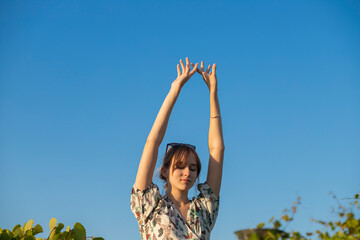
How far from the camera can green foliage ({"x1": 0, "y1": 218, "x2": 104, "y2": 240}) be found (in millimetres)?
4359

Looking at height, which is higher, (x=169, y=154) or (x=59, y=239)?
(x=169, y=154)

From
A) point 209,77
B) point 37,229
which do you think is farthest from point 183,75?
point 37,229

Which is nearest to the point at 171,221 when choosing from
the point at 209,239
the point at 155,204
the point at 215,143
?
the point at 155,204

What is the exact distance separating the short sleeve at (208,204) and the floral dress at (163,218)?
2 centimetres

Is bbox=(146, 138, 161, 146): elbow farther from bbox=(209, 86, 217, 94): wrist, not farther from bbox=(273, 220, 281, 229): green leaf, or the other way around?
bbox=(273, 220, 281, 229): green leaf

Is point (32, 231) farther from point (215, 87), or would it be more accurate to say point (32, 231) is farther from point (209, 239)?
point (215, 87)

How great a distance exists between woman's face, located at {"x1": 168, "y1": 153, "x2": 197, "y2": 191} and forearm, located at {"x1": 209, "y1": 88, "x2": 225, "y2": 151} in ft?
1.11

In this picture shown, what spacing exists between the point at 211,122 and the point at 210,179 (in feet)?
2.06

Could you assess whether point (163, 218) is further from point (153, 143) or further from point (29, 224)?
point (29, 224)

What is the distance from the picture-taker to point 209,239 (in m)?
4.09

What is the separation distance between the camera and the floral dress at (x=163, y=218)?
3.82 meters

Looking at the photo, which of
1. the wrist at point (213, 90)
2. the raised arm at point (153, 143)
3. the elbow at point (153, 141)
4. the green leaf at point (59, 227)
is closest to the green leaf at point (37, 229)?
the green leaf at point (59, 227)

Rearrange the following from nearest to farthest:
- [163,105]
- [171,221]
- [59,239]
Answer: [171,221] < [163,105] < [59,239]

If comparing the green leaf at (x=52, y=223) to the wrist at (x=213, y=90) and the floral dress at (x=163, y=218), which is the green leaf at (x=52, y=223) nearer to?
the floral dress at (x=163, y=218)
